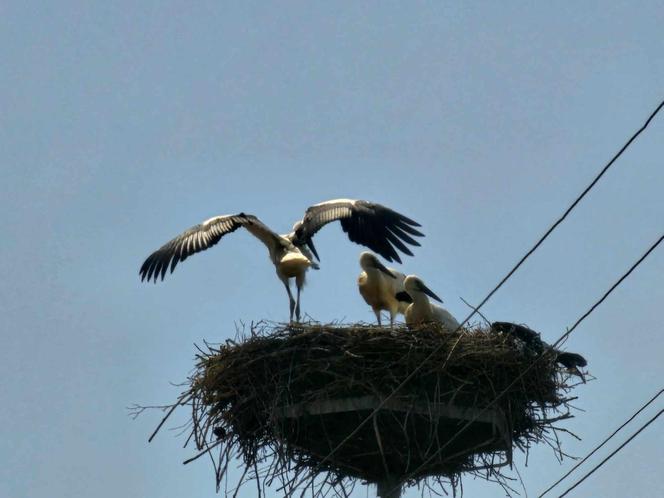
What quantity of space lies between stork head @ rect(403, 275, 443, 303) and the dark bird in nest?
112 cm

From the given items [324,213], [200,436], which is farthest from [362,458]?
[324,213]

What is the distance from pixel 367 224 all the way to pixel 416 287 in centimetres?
72

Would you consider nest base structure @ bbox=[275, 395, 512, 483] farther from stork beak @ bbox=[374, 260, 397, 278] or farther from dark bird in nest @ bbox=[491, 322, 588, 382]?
stork beak @ bbox=[374, 260, 397, 278]

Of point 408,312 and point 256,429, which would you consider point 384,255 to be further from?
point 256,429

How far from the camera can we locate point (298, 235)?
1338 centimetres

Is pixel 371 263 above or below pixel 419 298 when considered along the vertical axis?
above

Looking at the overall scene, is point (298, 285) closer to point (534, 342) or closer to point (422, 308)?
point (422, 308)

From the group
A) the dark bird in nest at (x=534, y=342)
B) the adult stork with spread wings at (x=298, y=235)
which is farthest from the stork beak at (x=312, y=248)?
the dark bird in nest at (x=534, y=342)

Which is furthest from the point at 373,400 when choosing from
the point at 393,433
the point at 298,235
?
the point at 298,235

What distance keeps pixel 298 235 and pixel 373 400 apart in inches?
124

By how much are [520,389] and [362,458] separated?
143 centimetres

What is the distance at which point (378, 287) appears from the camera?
522 inches

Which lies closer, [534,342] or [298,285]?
[534,342]

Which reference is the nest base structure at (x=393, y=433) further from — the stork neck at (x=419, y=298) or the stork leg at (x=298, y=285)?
the stork leg at (x=298, y=285)
